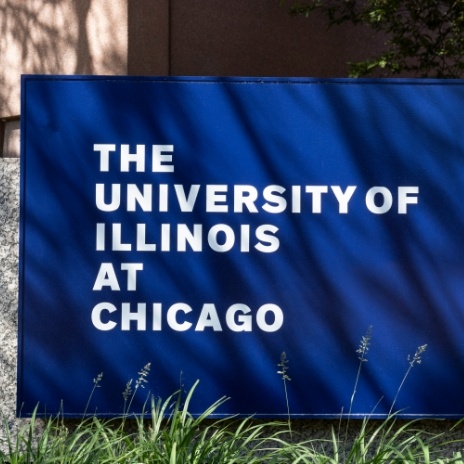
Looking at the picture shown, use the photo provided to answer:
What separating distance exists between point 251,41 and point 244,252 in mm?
6431

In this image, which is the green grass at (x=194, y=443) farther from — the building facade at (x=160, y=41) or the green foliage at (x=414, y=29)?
the building facade at (x=160, y=41)

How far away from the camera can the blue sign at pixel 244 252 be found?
15.0ft

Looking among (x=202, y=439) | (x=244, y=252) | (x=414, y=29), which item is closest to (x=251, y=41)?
(x=414, y=29)

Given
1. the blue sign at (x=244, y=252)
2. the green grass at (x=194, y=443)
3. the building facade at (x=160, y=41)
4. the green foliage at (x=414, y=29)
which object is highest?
the building facade at (x=160, y=41)

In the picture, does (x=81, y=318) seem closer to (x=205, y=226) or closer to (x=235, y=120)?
(x=205, y=226)

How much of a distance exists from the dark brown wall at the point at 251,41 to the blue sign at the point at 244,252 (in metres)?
5.79

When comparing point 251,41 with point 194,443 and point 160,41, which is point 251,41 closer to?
point 160,41

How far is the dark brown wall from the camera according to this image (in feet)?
34.1

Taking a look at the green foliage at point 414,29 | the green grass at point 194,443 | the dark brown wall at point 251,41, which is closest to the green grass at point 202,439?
the green grass at point 194,443

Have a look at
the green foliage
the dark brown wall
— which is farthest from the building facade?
the green foliage

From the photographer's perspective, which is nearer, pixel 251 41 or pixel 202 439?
pixel 202 439

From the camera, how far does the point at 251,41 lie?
10641 mm

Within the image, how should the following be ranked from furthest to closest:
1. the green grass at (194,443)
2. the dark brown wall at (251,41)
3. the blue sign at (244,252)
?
the dark brown wall at (251,41), the blue sign at (244,252), the green grass at (194,443)

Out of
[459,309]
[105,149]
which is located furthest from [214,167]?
[459,309]
